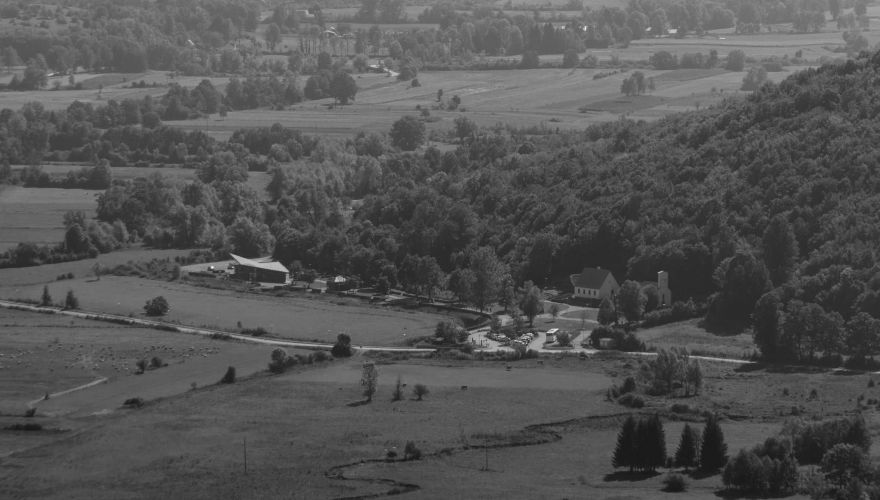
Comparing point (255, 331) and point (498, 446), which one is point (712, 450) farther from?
point (255, 331)

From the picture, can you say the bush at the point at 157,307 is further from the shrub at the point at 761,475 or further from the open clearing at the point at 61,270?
the shrub at the point at 761,475

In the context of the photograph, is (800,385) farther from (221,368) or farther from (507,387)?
(221,368)

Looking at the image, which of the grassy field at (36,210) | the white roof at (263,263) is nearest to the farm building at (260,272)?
the white roof at (263,263)

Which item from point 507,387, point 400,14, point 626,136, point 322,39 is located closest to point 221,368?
point 507,387

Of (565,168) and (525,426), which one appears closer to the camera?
(525,426)

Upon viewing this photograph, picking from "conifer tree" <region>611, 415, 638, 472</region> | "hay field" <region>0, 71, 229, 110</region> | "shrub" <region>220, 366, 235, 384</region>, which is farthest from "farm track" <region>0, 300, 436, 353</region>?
"hay field" <region>0, 71, 229, 110</region>

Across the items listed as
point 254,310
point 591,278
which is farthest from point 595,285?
point 254,310
